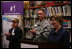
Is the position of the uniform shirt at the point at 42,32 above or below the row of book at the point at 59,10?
below

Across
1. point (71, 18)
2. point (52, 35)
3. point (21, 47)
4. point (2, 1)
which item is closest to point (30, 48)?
point (21, 47)

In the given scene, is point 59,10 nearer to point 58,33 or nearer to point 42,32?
point 42,32

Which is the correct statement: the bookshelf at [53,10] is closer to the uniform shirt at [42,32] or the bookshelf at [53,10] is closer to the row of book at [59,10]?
the row of book at [59,10]

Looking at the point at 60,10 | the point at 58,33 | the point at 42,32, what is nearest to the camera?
the point at 58,33

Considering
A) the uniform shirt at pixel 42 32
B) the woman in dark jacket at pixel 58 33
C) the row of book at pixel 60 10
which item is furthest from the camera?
the row of book at pixel 60 10

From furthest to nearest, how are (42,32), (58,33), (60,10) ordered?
(60,10) < (42,32) < (58,33)

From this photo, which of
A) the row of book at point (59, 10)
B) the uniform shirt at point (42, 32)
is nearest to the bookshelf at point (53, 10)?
the row of book at point (59, 10)

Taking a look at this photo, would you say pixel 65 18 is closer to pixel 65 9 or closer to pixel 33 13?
pixel 65 9

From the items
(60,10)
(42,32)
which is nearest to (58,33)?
(42,32)

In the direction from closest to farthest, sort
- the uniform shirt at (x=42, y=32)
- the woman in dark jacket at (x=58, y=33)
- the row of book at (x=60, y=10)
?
the woman in dark jacket at (x=58, y=33), the uniform shirt at (x=42, y=32), the row of book at (x=60, y=10)

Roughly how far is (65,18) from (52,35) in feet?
4.24

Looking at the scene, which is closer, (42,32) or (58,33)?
(58,33)

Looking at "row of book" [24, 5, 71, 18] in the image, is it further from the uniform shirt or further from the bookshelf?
the uniform shirt

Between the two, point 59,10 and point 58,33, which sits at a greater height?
point 59,10
